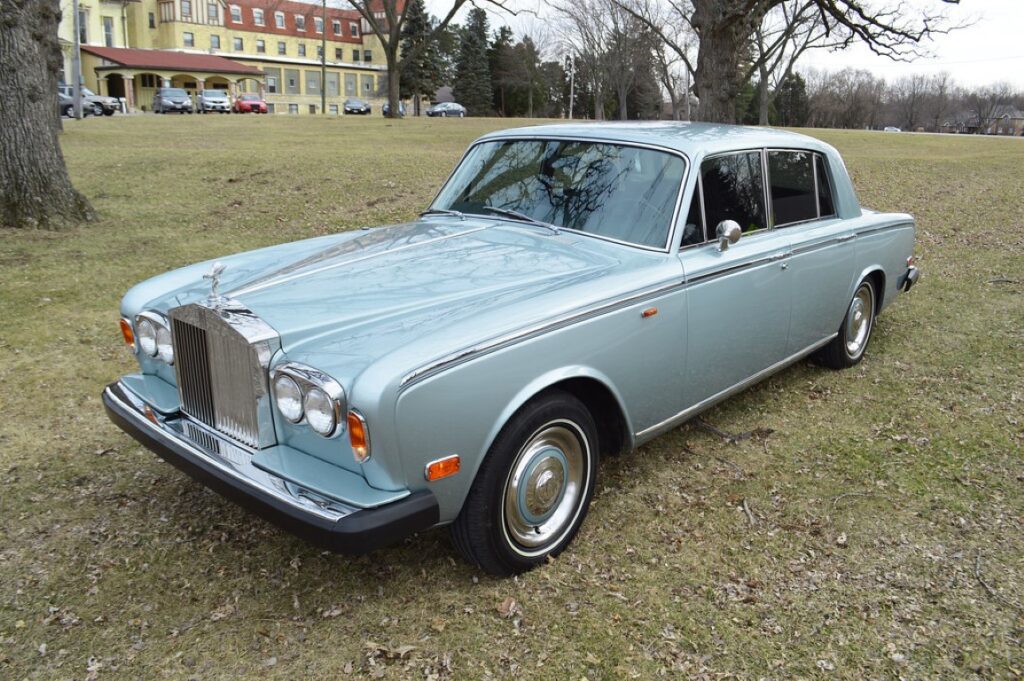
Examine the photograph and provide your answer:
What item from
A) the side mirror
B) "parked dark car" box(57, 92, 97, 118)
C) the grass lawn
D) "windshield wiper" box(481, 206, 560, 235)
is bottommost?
the grass lawn

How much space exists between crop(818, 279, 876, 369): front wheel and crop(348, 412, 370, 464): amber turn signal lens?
3925 millimetres

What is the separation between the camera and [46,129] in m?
8.86

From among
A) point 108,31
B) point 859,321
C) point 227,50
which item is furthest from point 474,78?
point 859,321

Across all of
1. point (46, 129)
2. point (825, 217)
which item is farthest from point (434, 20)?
point (825, 217)

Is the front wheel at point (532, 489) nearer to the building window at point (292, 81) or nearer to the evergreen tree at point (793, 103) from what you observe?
the evergreen tree at point (793, 103)

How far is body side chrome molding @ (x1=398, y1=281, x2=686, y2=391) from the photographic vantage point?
2637mm

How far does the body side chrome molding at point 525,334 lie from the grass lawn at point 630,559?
1008 millimetres

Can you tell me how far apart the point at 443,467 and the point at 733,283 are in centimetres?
205

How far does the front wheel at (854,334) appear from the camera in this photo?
17.9 feet

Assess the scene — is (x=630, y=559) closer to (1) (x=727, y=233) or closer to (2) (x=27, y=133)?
(1) (x=727, y=233)

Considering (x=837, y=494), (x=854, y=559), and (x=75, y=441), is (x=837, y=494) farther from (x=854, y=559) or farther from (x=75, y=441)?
(x=75, y=441)

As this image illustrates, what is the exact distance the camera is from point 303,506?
2602 millimetres

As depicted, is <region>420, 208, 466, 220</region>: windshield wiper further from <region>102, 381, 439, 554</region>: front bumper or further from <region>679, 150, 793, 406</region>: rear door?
<region>102, 381, 439, 554</region>: front bumper

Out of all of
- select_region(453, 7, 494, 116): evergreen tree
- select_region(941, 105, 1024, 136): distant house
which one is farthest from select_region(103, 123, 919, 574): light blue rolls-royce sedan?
select_region(941, 105, 1024, 136): distant house
